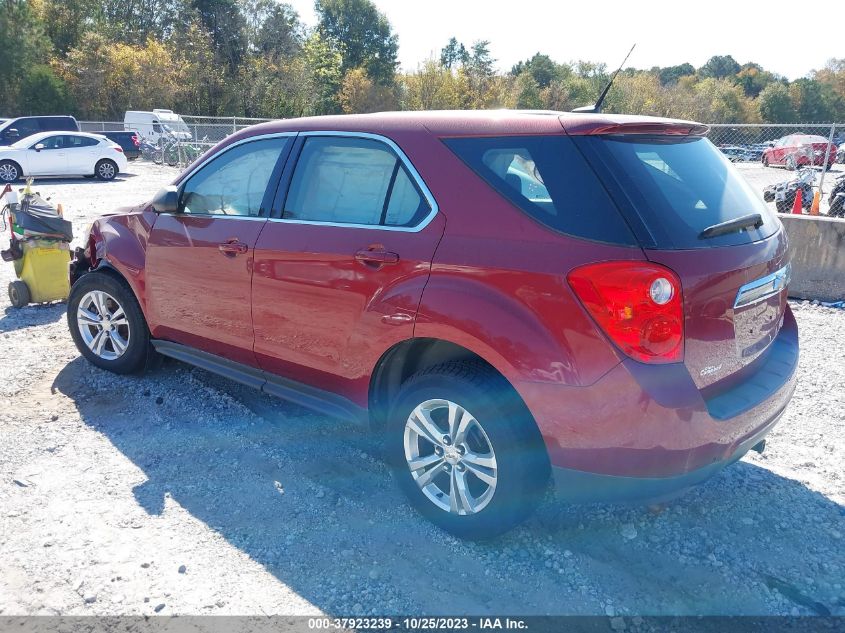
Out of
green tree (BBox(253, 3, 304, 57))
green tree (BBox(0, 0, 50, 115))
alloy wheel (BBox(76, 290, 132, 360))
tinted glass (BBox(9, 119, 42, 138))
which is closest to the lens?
alloy wheel (BBox(76, 290, 132, 360))

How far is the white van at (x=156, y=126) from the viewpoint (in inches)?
1099

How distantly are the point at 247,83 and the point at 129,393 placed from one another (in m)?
47.9

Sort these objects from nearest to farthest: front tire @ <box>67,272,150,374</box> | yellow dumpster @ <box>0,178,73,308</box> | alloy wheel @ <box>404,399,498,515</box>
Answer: alloy wheel @ <box>404,399,498,515</box> < front tire @ <box>67,272,150,374</box> < yellow dumpster @ <box>0,178,73,308</box>

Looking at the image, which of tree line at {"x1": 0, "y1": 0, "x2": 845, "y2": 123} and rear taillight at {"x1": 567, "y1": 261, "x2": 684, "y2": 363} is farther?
tree line at {"x1": 0, "y1": 0, "x2": 845, "y2": 123}

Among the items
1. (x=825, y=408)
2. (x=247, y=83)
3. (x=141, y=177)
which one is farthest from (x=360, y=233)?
(x=247, y=83)

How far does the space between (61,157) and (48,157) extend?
0.35 metres

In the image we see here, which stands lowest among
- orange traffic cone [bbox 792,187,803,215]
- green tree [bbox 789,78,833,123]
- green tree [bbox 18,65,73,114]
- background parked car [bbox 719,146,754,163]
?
orange traffic cone [bbox 792,187,803,215]

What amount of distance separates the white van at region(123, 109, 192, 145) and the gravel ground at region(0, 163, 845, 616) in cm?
2579

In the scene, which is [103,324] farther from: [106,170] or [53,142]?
[106,170]

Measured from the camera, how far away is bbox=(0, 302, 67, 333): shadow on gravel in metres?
6.23

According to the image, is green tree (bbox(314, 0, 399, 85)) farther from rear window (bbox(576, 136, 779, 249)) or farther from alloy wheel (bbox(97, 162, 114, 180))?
rear window (bbox(576, 136, 779, 249))

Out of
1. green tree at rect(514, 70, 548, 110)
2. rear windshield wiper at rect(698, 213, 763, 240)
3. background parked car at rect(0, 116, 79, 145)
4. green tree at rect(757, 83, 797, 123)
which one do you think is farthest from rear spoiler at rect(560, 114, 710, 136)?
green tree at rect(757, 83, 797, 123)

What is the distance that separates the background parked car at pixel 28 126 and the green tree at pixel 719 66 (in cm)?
10156

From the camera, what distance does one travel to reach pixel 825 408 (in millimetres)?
4574
